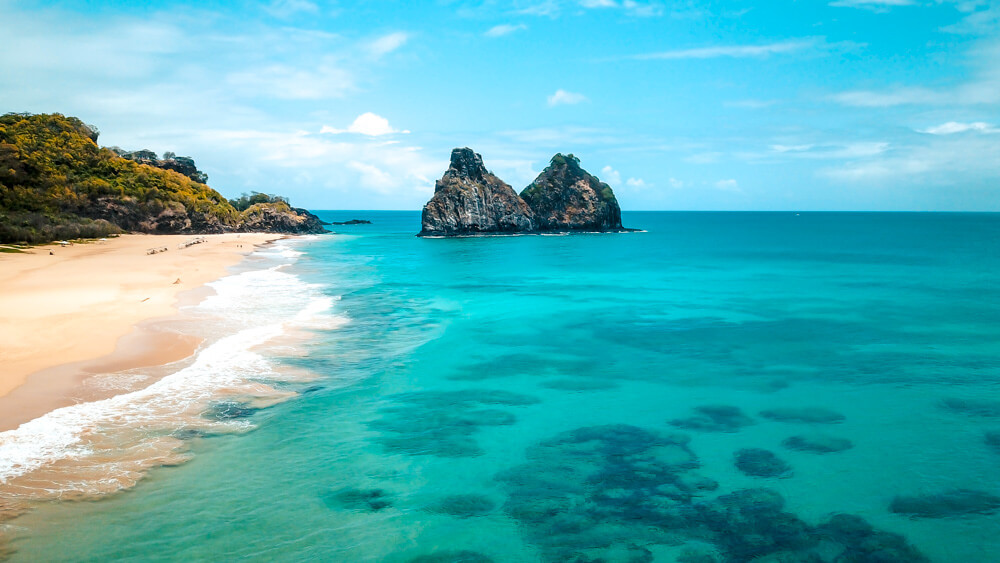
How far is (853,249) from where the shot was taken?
3211 inches

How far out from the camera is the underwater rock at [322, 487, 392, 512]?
10.4 metres

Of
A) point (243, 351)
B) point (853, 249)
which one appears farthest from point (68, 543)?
point (853, 249)

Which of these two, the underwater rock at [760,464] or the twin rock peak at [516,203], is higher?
the twin rock peak at [516,203]

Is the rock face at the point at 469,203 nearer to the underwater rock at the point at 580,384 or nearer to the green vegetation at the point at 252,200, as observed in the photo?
the green vegetation at the point at 252,200

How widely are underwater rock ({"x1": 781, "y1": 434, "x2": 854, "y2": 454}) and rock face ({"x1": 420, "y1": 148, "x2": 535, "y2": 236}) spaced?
102 meters

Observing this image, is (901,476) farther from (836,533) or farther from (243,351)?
(243,351)

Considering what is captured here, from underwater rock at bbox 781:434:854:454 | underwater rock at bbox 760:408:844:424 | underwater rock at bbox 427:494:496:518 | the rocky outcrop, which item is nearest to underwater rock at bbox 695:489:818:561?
underwater rock at bbox 781:434:854:454

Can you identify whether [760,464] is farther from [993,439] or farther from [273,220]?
[273,220]

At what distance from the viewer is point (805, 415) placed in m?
15.3

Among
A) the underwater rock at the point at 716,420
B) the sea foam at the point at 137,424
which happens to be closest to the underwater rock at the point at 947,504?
the underwater rock at the point at 716,420

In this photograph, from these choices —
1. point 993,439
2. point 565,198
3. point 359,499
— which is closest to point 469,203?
point 565,198

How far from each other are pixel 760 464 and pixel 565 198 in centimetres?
11566

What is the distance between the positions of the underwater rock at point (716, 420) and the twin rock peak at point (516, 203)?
328 feet

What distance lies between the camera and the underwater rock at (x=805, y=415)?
48.9 feet
